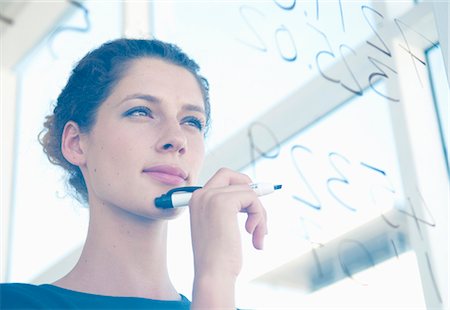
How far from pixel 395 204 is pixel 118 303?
1.04ft

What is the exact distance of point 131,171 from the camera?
61cm

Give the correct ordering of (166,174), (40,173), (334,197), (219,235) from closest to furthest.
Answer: (219,235) < (166,174) < (334,197) < (40,173)

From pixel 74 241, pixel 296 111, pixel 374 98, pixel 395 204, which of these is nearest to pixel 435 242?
pixel 395 204

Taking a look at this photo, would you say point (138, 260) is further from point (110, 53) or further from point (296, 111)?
point (296, 111)

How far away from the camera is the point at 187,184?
2.02 feet

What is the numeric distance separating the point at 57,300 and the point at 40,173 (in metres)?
0.62

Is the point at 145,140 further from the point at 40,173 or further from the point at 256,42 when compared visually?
the point at 40,173

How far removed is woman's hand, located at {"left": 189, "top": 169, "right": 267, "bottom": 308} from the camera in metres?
0.48

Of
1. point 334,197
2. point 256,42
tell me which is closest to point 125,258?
point 334,197

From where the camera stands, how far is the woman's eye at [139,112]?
0.64 metres

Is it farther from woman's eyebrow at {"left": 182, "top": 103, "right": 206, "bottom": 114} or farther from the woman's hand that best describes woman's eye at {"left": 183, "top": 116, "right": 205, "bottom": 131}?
the woman's hand

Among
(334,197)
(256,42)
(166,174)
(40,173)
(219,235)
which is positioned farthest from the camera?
(40,173)

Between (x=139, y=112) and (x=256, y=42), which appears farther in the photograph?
(x=256, y=42)

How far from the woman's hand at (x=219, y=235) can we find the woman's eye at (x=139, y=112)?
0.14 metres
